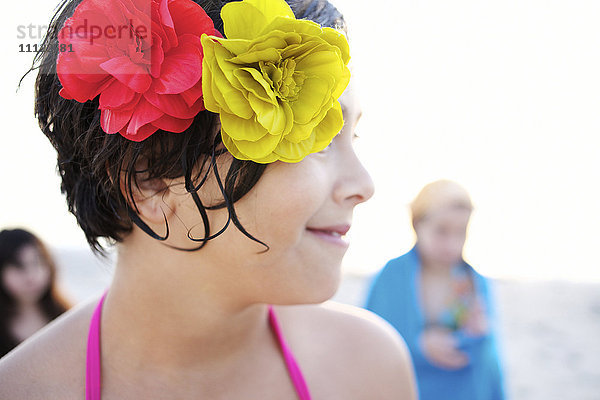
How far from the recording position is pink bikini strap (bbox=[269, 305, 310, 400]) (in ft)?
5.00

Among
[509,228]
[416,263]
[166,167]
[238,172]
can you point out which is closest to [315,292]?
[238,172]

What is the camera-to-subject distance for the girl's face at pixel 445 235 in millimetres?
3389

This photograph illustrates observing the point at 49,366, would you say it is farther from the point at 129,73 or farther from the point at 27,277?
the point at 27,277

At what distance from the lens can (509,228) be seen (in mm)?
8422

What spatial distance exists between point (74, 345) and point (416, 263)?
2.47m

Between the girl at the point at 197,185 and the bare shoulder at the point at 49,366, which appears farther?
the bare shoulder at the point at 49,366

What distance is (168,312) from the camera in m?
1.39

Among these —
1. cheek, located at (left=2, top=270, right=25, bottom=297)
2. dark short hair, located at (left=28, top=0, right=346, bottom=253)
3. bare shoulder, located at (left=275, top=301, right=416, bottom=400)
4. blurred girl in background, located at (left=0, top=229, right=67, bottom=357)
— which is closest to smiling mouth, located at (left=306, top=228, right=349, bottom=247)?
dark short hair, located at (left=28, top=0, right=346, bottom=253)

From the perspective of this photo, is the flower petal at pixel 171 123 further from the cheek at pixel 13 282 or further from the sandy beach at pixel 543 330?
the sandy beach at pixel 543 330

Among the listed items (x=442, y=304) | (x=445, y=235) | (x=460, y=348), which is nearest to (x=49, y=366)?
(x=460, y=348)

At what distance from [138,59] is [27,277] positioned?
2.69 m

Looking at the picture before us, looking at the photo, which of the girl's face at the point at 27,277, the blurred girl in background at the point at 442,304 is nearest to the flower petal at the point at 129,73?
the blurred girl in background at the point at 442,304

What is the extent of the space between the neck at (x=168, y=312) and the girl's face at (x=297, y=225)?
66 millimetres

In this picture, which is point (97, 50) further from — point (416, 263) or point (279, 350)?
point (416, 263)
